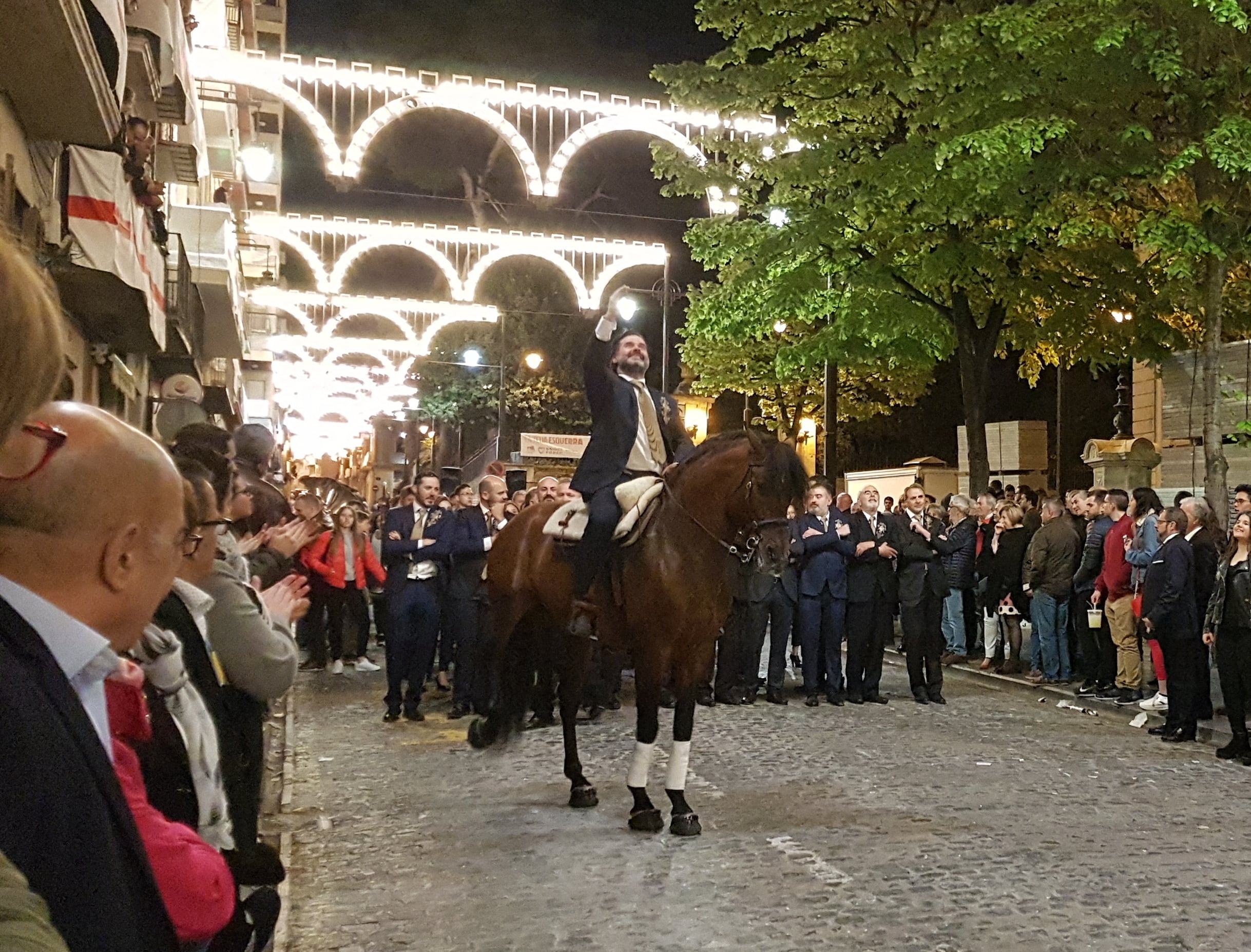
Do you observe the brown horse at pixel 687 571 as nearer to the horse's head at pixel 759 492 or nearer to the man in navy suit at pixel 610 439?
the horse's head at pixel 759 492

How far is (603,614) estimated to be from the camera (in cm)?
788

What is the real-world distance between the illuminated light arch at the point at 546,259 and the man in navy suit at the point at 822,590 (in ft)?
23.3

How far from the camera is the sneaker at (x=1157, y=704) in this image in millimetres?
11648

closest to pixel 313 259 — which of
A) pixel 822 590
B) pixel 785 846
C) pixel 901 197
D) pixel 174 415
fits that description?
pixel 174 415

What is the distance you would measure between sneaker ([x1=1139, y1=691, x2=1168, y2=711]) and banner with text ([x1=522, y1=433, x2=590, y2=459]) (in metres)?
24.3

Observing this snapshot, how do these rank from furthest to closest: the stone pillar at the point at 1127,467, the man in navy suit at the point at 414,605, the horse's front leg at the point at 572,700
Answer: the stone pillar at the point at 1127,467
the man in navy suit at the point at 414,605
the horse's front leg at the point at 572,700

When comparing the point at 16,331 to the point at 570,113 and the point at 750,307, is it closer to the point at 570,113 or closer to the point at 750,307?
the point at 570,113

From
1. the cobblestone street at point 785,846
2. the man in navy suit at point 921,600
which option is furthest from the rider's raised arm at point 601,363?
the man in navy suit at point 921,600

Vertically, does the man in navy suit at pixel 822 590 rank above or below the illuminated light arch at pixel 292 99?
below

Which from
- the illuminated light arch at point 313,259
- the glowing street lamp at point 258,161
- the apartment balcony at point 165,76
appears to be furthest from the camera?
the glowing street lamp at point 258,161

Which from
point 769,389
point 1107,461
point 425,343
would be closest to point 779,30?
point 1107,461

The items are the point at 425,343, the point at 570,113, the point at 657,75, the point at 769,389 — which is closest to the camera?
the point at 570,113

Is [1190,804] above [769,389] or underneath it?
underneath

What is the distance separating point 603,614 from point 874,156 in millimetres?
13169
